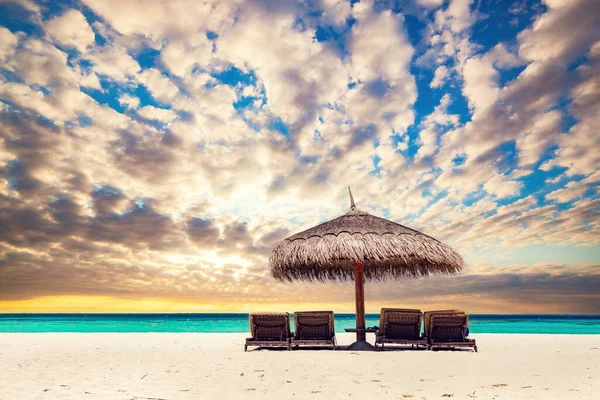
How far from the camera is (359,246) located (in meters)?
7.34

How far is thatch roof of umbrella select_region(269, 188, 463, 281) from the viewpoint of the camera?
7379mm

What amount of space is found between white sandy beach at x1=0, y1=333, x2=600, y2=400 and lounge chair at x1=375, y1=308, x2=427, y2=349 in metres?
0.33

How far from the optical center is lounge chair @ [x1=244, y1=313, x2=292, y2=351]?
767 centimetres

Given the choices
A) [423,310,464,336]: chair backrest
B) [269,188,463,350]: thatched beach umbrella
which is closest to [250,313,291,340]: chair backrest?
[269,188,463,350]: thatched beach umbrella

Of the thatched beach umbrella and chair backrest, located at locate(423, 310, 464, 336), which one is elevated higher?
the thatched beach umbrella

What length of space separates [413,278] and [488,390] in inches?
208

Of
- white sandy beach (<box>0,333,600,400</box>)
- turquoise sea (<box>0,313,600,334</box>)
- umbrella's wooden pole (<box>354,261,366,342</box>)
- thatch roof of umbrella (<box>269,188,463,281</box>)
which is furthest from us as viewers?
turquoise sea (<box>0,313,600,334</box>)

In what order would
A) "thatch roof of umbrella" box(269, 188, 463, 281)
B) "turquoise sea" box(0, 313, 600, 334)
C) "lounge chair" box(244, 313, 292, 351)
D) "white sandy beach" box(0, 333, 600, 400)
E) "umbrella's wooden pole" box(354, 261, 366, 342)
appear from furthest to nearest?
"turquoise sea" box(0, 313, 600, 334) < "umbrella's wooden pole" box(354, 261, 366, 342) < "lounge chair" box(244, 313, 292, 351) < "thatch roof of umbrella" box(269, 188, 463, 281) < "white sandy beach" box(0, 333, 600, 400)

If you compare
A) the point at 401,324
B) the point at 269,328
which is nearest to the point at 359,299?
the point at 401,324

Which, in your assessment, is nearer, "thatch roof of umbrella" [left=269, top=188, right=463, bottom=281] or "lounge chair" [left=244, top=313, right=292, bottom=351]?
"thatch roof of umbrella" [left=269, top=188, right=463, bottom=281]

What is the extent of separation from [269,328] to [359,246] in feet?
7.14

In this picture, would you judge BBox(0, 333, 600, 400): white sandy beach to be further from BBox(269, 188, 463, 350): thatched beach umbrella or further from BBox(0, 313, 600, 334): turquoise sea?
A: BBox(0, 313, 600, 334): turquoise sea

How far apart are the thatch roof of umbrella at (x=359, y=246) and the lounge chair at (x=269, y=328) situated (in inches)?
35.8

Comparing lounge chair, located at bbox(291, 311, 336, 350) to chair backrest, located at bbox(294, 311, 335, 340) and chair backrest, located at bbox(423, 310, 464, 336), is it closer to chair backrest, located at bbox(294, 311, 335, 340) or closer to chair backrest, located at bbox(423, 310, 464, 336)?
chair backrest, located at bbox(294, 311, 335, 340)
